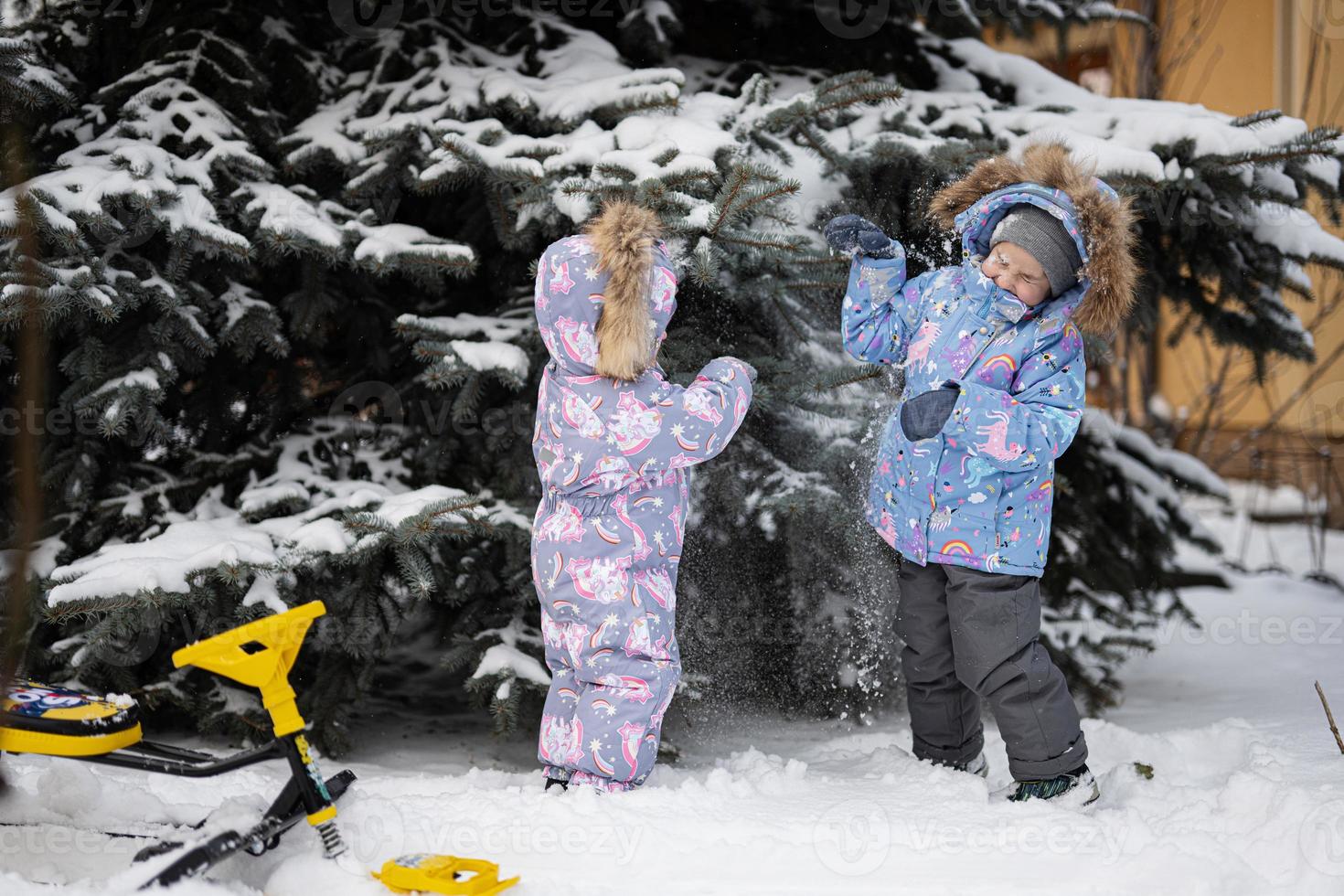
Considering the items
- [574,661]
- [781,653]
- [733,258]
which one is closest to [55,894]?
[574,661]

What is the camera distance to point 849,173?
11.9ft

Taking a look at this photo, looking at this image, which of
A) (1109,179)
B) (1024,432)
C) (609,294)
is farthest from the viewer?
(1109,179)

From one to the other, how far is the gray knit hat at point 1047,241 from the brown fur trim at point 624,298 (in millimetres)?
929

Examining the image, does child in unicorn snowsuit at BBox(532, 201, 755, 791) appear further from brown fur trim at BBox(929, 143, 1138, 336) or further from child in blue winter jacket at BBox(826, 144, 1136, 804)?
brown fur trim at BBox(929, 143, 1138, 336)

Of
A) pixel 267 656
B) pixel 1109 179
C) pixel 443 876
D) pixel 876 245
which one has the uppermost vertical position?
pixel 1109 179

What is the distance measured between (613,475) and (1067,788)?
4.60ft

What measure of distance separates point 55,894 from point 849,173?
293cm

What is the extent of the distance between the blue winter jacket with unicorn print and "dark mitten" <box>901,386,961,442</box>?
0.15 feet

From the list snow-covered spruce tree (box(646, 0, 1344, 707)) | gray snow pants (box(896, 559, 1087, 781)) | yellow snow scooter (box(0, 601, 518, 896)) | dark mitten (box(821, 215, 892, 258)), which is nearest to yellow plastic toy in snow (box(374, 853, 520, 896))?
yellow snow scooter (box(0, 601, 518, 896))

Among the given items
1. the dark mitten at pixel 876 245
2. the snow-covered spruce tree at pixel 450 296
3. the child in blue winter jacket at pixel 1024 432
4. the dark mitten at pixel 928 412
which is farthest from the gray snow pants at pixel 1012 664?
the dark mitten at pixel 876 245

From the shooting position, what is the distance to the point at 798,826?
2520mm

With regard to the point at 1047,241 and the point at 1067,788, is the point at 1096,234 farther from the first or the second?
the point at 1067,788

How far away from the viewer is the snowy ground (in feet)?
7.34

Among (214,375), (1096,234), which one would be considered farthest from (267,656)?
(1096,234)
